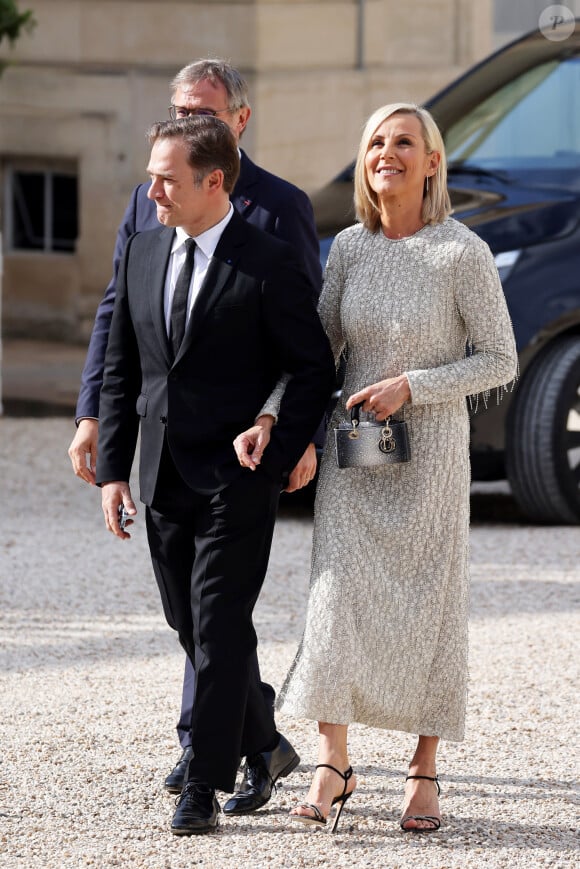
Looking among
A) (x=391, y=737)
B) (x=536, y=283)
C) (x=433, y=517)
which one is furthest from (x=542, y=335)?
(x=433, y=517)

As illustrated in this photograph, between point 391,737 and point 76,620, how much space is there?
5.65 ft

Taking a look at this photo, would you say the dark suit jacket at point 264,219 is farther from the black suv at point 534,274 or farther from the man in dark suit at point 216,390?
the black suv at point 534,274

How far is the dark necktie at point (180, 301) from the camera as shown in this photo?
3967mm

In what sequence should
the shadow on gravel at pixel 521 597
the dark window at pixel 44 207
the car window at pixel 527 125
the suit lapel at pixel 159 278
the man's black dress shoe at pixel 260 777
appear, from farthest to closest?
the dark window at pixel 44 207 → the car window at pixel 527 125 → the shadow on gravel at pixel 521 597 → the man's black dress shoe at pixel 260 777 → the suit lapel at pixel 159 278

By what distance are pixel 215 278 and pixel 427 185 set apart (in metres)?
0.57

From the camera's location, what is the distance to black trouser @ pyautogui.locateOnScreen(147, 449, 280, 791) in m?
3.98

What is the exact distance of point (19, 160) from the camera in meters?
15.9

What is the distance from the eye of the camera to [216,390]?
13.0 ft

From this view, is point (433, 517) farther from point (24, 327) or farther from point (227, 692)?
point (24, 327)

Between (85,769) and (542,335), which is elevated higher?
(542,335)

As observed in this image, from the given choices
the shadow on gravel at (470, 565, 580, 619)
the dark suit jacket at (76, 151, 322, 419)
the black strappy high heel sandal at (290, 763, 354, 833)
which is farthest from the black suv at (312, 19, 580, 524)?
the black strappy high heel sandal at (290, 763, 354, 833)

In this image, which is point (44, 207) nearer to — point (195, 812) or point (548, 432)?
point (548, 432)

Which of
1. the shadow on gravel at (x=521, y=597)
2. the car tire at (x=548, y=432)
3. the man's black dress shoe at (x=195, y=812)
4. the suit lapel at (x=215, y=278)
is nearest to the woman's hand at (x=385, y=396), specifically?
the suit lapel at (x=215, y=278)

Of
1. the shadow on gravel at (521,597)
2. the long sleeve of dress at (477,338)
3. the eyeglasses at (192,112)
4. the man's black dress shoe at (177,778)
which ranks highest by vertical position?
the eyeglasses at (192,112)
